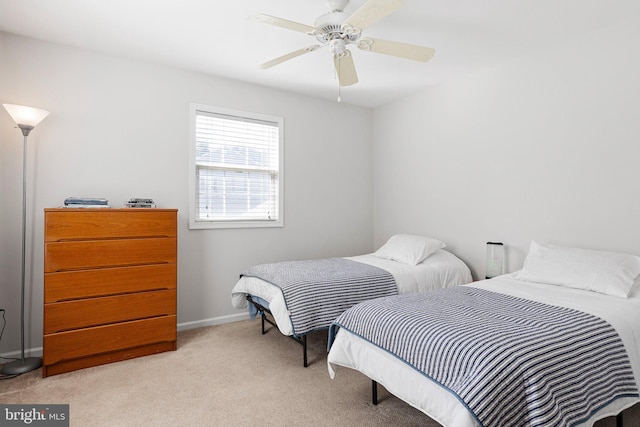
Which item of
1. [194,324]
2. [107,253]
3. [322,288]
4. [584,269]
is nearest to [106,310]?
[107,253]

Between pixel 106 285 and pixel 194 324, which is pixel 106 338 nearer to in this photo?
pixel 106 285

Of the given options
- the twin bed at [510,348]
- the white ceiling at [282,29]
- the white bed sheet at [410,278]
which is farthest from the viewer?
the white bed sheet at [410,278]

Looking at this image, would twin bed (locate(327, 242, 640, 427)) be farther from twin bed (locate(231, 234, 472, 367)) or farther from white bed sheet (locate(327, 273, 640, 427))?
twin bed (locate(231, 234, 472, 367))

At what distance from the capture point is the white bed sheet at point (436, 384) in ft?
4.78

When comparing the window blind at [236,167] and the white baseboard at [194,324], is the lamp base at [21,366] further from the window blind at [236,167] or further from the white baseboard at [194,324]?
the window blind at [236,167]

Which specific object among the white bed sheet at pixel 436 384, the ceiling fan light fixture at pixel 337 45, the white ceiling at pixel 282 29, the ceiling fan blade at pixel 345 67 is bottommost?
the white bed sheet at pixel 436 384

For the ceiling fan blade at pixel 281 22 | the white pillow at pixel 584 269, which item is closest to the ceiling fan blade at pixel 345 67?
the ceiling fan blade at pixel 281 22

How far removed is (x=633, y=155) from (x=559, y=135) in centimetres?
52

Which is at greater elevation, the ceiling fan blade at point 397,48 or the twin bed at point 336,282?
the ceiling fan blade at point 397,48

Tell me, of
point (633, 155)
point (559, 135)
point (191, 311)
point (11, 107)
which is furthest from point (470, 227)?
point (11, 107)

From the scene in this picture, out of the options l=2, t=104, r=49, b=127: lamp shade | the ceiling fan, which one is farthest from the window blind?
the ceiling fan

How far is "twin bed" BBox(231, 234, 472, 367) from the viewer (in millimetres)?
2536

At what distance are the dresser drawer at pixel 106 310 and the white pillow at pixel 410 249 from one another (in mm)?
2086

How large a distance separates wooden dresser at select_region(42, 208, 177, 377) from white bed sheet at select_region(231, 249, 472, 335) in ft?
2.09
